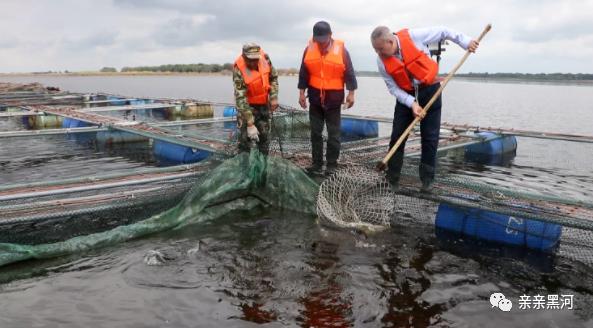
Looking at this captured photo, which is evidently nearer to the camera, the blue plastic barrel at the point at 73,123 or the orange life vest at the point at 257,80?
the orange life vest at the point at 257,80

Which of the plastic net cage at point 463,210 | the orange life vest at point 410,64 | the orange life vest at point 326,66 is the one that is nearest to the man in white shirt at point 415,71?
the orange life vest at point 410,64

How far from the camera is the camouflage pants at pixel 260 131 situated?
725cm

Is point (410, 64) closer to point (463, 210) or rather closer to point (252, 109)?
point (463, 210)

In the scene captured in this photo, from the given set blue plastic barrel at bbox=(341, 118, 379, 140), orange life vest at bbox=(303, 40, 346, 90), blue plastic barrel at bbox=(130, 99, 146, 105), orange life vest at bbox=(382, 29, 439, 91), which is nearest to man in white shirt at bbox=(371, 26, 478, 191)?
orange life vest at bbox=(382, 29, 439, 91)

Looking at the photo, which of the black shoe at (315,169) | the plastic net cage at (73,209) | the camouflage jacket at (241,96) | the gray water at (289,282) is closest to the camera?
the gray water at (289,282)

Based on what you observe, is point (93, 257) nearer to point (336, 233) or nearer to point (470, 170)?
point (336, 233)

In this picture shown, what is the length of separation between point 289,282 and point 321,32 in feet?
12.1

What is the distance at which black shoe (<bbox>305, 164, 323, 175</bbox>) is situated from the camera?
7.21 meters

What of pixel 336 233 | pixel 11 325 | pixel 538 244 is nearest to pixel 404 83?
pixel 336 233

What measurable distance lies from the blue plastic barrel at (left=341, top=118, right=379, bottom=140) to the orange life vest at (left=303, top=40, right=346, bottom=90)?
28.7 ft

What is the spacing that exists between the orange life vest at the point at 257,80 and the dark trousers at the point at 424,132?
80.0 inches

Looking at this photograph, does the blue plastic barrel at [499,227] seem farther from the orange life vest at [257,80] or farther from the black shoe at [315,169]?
the orange life vest at [257,80]

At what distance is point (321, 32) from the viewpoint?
6.68 metres

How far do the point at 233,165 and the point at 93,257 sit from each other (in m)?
2.20
